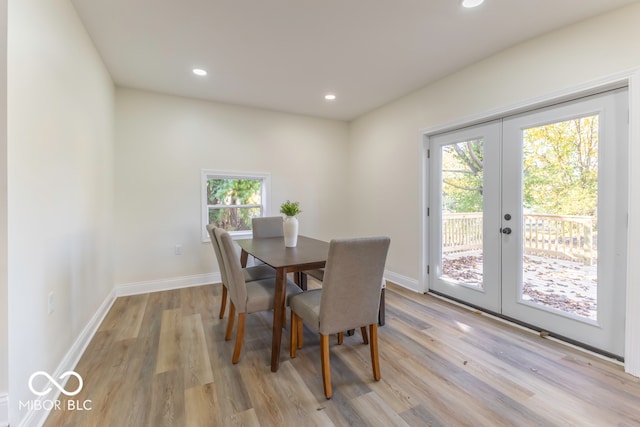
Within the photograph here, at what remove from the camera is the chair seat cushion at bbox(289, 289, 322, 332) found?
1725 millimetres

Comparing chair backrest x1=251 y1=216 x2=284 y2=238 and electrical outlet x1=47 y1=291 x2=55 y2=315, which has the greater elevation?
chair backrest x1=251 y1=216 x2=284 y2=238

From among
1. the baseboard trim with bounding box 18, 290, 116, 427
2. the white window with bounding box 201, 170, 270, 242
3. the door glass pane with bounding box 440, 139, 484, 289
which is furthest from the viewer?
the white window with bounding box 201, 170, 270, 242

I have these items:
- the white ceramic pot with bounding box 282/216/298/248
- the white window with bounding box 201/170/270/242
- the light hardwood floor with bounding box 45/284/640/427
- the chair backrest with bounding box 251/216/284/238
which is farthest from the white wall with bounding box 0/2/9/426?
the white window with bounding box 201/170/270/242

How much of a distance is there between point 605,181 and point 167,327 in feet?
12.4

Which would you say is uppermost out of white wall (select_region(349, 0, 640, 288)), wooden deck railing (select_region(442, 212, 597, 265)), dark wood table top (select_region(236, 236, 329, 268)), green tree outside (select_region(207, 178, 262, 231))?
white wall (select_region(349, 0, 640, 288))

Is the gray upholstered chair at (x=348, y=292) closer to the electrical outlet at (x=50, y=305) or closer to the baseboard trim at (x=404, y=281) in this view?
the electrical outlet at (x=50, y=305)

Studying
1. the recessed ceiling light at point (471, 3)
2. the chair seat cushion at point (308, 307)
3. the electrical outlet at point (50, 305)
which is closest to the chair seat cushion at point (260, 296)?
the chair seat cushion at point (308, 307)

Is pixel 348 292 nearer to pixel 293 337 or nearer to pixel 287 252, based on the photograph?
pixel 293 337

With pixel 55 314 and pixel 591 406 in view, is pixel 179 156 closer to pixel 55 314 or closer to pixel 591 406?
pixel 55 314

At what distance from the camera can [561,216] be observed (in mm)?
2305

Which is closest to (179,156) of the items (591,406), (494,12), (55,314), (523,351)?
(55,314)

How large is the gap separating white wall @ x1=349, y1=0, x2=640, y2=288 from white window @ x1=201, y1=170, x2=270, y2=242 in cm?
160

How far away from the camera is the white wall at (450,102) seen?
6.54 ft

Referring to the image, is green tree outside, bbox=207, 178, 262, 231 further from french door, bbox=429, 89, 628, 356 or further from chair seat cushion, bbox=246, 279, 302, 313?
french door, bbox=429, 89, 628, 356
